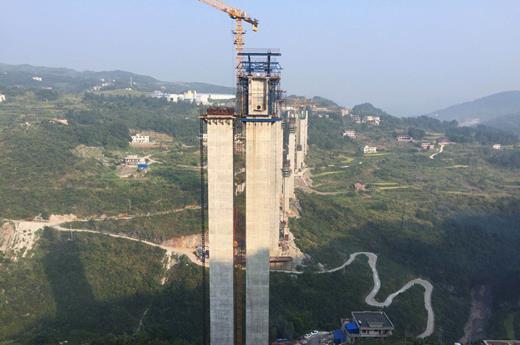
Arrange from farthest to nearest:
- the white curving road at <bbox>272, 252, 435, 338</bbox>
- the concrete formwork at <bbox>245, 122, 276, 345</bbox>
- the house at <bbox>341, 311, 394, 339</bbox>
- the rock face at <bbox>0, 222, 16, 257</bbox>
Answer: the rock face at <bbox>0, 222, 16, 257</bbox>
the white curving road at <bbox>272, 252, 435, 338</bbox>
the house at <bbox>341, 311, 394, 339</bbox>
the concrete formwork at <bbox>245, 122, 276, 345</bbox>

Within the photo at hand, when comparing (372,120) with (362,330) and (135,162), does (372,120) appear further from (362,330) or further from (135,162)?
(362,330)

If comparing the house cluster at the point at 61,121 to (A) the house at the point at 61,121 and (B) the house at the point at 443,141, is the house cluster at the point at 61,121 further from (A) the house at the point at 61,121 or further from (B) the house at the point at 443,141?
(B) the house at the point at 443,141

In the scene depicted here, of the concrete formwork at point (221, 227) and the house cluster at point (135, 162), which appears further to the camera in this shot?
the house cluster at point (135, 162)

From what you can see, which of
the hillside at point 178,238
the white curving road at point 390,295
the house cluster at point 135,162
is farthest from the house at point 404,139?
the white curving road at point 390,295

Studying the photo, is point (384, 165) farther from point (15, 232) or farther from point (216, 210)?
point (216, 210)

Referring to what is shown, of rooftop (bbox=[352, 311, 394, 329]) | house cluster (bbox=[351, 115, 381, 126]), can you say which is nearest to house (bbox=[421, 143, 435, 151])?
house cluster (bbox=[351, 115, 381, 126])

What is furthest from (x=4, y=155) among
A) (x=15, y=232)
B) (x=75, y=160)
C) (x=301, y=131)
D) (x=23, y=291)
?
(x=301, y=131)

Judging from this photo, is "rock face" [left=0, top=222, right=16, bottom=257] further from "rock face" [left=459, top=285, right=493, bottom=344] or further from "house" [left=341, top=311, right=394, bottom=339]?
"rock face" [left=459, top=285, right=493, bottom=344]

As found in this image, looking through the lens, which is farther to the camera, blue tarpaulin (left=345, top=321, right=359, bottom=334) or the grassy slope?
the grassy slope

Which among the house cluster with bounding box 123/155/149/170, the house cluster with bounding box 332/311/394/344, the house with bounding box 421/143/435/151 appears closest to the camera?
the house cluster with bounding box 332/311/394/344
